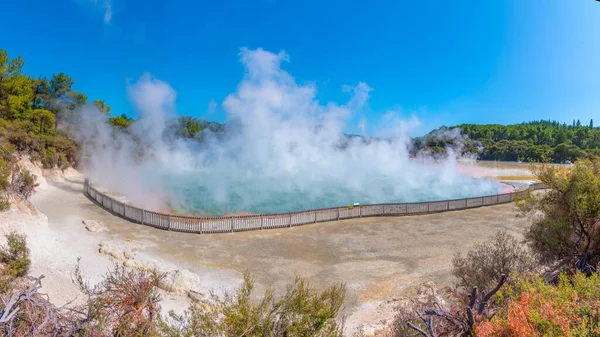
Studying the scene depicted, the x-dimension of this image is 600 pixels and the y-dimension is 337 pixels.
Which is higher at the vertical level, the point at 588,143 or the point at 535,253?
the point at 588,143

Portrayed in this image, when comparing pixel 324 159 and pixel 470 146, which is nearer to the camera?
pixel 324 159

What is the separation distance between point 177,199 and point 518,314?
83.6 feet

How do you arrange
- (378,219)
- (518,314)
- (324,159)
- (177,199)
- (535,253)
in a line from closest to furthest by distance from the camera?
(518,314)
(535,253)
(378,219)
(177,199)
(324,159)

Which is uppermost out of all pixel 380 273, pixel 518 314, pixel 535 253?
pixel 518 314

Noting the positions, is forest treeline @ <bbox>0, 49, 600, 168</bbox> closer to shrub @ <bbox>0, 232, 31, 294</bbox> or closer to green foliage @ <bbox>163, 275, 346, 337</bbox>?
green foliage @ <bbox>163, 275, 346, 337</bbox>

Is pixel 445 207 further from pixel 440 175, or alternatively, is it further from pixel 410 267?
pixel 440 175

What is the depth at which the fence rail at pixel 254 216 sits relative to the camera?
16.4 m

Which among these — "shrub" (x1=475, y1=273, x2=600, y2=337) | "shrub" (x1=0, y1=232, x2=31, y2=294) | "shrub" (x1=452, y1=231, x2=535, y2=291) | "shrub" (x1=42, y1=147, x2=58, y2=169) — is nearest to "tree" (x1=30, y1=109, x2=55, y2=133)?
"shrub" (x1=42, y1=147, x2=58, y2=169)

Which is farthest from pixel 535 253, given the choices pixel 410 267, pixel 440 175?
pixel 440 175

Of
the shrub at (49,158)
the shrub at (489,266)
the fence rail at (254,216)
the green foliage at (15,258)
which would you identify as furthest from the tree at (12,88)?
the shrub at (489,266)

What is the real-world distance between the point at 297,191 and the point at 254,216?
1432 cm

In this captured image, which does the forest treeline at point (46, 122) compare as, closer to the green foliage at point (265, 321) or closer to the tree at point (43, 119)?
the tree at point (43, 119)

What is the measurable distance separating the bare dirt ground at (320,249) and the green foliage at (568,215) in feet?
10.5

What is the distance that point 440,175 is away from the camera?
41.0 meters
